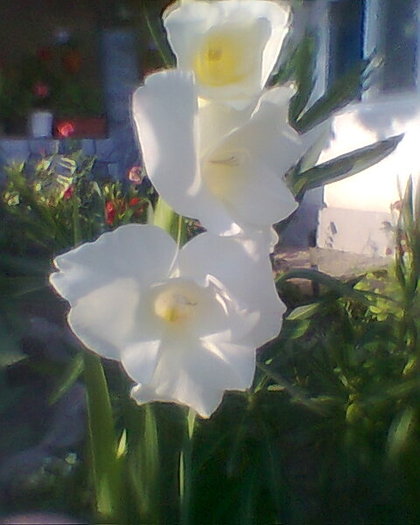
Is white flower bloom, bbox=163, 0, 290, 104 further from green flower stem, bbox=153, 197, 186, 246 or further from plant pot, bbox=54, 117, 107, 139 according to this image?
plant pot, bbox=54, 117, 107, 139

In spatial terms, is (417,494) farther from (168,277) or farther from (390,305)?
(168,277)

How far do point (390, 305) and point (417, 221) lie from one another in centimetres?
15

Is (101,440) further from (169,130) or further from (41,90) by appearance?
(41,90)

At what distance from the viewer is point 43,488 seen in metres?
1.11

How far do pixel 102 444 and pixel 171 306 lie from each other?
167 millimetres

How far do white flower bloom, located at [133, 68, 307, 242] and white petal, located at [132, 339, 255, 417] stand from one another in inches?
3.4

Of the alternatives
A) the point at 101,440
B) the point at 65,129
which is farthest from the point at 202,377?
the point at 65,129

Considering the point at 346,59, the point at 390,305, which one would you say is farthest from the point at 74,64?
the point at 390,305

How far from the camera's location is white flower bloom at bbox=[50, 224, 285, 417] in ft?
1.52

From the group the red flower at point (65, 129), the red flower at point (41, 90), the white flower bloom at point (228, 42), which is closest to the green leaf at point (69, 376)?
the white flower bloom at point (228, 42)

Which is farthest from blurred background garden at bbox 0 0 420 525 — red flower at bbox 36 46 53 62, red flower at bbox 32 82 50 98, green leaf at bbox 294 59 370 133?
red flower at bbox 36 46 53 62

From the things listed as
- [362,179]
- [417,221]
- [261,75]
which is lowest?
[362,179]

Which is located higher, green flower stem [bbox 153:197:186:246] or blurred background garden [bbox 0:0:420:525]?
green flower stem [bbox 153:197:186:246]

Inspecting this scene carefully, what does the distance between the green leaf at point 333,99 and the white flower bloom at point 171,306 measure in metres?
0.37
